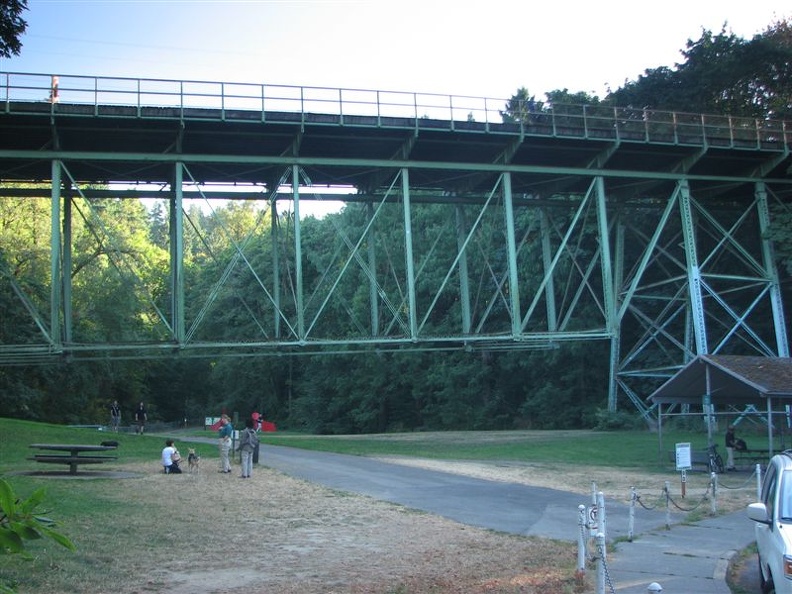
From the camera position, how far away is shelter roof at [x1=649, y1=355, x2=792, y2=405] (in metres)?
23.6

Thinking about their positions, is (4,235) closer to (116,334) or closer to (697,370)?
(116,334)

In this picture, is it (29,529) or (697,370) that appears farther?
(697,370)

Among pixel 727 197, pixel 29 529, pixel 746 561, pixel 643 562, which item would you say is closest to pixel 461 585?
pixel 643 562

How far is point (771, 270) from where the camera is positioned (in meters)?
38.8

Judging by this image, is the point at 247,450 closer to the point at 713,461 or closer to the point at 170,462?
the point at 170,462

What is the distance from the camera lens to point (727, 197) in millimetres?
43156

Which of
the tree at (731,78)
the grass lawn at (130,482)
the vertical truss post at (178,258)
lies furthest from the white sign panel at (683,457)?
the tree at (731,78)

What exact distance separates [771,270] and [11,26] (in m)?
36.0

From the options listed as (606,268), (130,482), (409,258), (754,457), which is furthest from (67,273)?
(754,457)

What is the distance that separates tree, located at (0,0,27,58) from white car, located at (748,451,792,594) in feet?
39.5

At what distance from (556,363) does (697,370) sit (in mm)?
30407

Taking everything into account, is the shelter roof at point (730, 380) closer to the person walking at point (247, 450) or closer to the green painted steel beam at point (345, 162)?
the green painted steel beam at point (345, 162)

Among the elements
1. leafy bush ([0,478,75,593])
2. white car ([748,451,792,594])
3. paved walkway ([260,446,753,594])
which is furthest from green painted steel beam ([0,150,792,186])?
leafy bush ([0,478,75,593])

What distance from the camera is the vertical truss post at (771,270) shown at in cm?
3794
